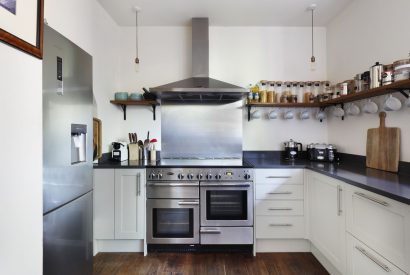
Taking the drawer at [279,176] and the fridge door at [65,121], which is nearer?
the fridge door at [65,121]

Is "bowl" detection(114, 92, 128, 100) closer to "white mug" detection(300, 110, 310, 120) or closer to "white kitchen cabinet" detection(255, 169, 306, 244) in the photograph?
"white kitchen cabinet" detection(255, 169, 306, 244)

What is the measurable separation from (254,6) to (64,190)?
98.4 inches

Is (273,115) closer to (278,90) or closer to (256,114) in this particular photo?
(256,114)

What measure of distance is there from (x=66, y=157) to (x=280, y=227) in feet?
6.85

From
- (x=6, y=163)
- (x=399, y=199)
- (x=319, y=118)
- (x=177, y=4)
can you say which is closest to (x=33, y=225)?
(x=6, y=163)

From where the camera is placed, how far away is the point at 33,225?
3.06 feet

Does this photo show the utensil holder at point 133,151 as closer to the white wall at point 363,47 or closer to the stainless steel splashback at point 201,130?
the stainless steel splashback at point 201,130

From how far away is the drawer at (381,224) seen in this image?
1167mm

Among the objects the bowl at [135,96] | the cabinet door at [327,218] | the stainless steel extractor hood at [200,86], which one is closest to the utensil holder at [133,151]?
the bowl at [135,96]

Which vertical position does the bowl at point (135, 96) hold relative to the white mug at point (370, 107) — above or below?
above

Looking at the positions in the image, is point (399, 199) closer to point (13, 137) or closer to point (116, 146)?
point (13, 137)

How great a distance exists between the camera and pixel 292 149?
2.83m

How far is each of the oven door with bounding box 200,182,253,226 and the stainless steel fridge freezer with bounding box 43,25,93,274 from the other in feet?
3.73

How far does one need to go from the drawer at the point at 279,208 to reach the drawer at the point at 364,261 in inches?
28.1
